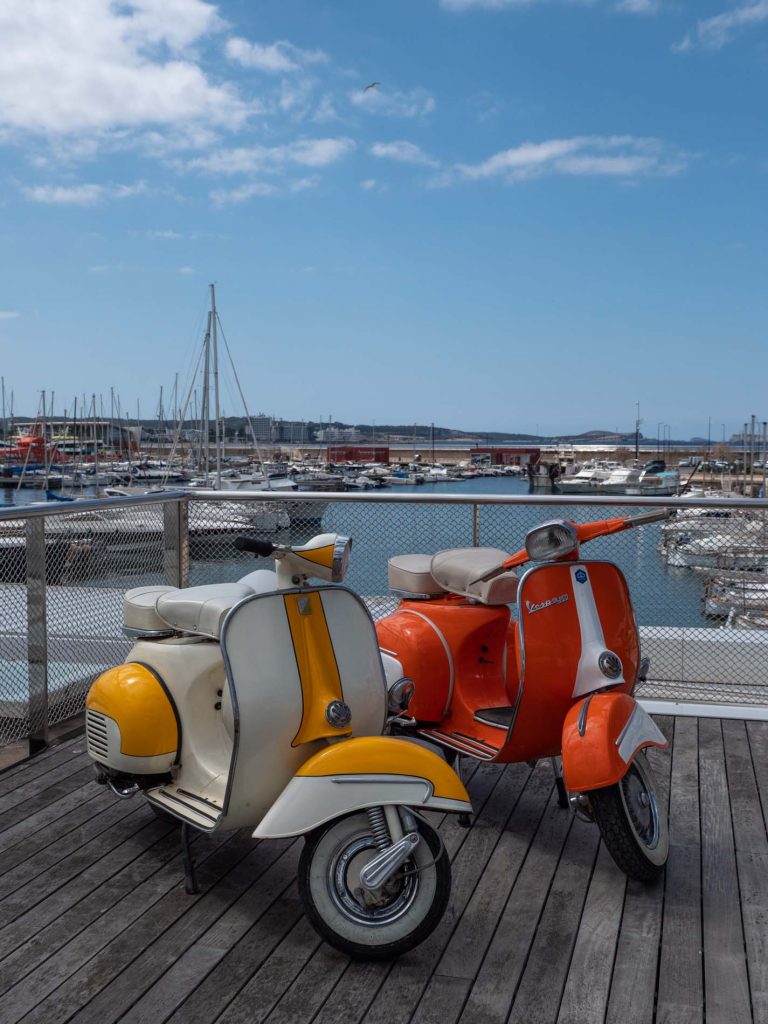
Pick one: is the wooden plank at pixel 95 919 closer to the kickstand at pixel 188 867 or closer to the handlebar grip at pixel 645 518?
the kickstand at pixel 188 867

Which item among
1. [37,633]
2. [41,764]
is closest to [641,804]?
[41,764]

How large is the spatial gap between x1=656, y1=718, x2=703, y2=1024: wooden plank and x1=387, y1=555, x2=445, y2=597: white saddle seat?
111 centimetres

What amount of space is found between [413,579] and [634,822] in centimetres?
116

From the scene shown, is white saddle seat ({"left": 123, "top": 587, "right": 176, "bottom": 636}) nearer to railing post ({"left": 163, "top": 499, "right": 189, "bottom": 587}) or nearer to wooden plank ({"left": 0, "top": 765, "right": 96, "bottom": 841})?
wooden plank ({"left": 0, "top": 765, "right": 96, "bottom": 841})

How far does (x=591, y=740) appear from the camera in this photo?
8.30 feet

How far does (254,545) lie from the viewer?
247 cm

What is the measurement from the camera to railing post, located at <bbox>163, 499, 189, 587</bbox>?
4617mm

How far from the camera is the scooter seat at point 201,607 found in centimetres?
261

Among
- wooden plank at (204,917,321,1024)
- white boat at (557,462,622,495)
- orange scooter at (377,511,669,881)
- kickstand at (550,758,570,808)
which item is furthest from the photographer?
white boat at (557,462,622,495)

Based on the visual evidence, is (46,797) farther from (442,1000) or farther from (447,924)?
(442,1000)

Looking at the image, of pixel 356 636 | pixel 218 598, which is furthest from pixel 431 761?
pixel 218 598

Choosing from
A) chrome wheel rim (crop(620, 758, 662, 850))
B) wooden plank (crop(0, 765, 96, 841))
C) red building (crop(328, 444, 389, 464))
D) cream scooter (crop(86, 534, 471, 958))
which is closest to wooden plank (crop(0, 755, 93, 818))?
wooden plank (crop(0, 765, 96, 841))

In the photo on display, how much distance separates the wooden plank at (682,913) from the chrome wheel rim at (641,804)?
16cm

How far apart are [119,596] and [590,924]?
264 centimetres
